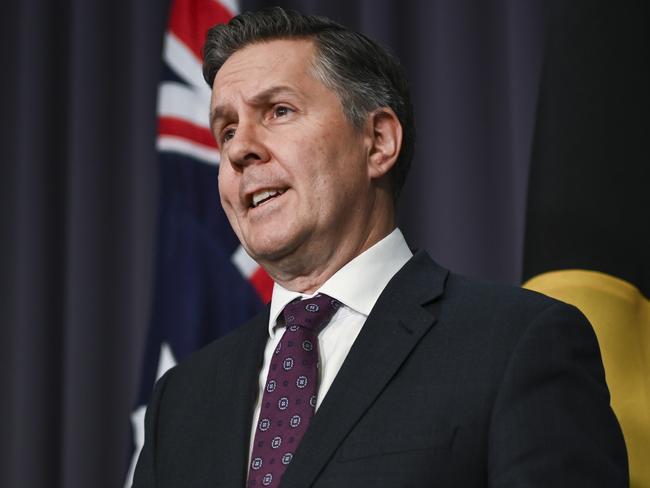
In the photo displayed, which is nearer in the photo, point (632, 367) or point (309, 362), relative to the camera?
point (309, 362)

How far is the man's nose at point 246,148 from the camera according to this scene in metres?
1.49

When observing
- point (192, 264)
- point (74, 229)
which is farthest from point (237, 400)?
point (74, 229)

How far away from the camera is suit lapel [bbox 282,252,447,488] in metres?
1.24

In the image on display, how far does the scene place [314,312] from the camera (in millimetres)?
1461

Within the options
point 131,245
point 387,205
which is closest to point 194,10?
point 131,245

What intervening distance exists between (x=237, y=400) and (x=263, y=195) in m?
0.31

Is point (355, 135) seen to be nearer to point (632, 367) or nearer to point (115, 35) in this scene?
point (632, 367)

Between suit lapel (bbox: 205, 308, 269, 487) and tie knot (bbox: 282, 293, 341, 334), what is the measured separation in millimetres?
97

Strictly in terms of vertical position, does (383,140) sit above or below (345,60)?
below

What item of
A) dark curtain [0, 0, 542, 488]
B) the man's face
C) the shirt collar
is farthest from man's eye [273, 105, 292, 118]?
dark curtain [0, 0, 542, 488]

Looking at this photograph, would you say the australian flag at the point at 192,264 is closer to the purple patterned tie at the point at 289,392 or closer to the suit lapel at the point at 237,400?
the suit lapel at the point at 237,400

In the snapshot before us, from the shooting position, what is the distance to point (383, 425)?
125 centimetres

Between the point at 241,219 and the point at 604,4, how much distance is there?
1041mm

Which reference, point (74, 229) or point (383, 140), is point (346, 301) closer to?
point (383, 140)
